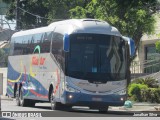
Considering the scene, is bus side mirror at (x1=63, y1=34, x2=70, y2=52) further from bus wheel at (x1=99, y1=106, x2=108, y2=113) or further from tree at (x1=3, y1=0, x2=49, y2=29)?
tree at (x1=3, y1=0, x2=49, y2=29)

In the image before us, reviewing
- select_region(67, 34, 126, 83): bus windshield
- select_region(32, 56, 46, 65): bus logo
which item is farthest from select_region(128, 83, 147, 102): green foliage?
select_region(67, 34, 126, 83): bus windshield

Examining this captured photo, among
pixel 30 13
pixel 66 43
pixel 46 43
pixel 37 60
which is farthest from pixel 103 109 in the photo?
pixel 30 13

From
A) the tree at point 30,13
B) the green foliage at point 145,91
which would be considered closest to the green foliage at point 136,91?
the green foliage at point 145,91

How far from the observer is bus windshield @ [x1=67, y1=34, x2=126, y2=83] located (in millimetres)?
25406

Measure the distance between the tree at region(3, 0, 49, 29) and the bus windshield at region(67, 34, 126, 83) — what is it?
33.4 meters

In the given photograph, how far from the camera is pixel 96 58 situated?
25594mm

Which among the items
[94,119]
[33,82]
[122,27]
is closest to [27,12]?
[122,27]

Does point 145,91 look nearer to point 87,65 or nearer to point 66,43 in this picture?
point 87,65

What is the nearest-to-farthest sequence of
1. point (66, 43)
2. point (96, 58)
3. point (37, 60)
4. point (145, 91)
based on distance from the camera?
point (66, 43) < point (96, 58) < point (37, 60) < point (145, 91)

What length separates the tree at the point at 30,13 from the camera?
195 feet

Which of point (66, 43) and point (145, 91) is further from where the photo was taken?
point (145, 91)

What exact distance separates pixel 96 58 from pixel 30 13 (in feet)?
112

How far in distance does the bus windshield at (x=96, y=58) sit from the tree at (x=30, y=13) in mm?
33434

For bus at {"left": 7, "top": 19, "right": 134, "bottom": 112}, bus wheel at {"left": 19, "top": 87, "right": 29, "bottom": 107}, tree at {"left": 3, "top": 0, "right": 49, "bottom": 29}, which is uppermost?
tree at {"left": 3, "top": 0, "right": 49, "bottom": 29}
